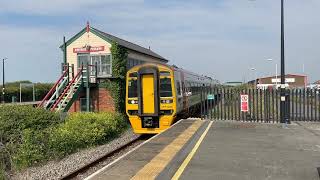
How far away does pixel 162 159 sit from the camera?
10945 mm

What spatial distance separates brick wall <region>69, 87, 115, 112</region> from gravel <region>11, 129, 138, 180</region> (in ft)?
25.7

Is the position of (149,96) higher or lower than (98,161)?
higher

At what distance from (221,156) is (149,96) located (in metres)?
8.19

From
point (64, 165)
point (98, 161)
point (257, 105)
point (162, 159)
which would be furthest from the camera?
point (257, 105)

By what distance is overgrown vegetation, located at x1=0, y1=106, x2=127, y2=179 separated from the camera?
16.4 meters

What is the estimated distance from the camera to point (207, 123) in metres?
20.6

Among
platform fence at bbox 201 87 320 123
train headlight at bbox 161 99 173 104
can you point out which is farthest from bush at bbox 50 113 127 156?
platform fence at bbox 201 87 320 123

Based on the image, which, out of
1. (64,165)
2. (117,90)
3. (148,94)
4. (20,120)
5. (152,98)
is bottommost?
(64,165)

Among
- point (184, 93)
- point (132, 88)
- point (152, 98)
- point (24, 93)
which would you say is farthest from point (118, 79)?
point (24, 93)

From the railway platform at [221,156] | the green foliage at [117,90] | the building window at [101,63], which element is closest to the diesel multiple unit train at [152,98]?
the railway platform at [221,156]

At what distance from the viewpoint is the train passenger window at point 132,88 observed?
19906mm

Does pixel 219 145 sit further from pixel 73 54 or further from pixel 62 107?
pixel 73 54

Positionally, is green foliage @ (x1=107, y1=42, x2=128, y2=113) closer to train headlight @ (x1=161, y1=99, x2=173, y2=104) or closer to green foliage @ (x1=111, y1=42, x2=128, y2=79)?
green foliage @ (x1=111, y1=42, x2=128, y2=79)

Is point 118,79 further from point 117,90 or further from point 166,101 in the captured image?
point 166,101
